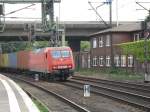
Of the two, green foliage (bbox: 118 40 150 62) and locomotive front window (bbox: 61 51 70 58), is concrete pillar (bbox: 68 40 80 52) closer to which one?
green foliage (bbox: 118 40 150 62)

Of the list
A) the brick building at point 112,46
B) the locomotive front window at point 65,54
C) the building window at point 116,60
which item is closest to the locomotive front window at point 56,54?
the locomotive front window at point 65,54

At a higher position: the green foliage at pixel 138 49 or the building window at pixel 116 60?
the green foliage at pixel 138 49

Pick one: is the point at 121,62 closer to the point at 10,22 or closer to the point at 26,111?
the point at 10,22

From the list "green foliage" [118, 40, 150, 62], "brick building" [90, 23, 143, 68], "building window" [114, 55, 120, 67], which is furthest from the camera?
"building window" [114, 55, 120, 67]

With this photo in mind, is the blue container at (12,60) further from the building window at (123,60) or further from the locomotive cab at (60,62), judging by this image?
the locomotive cab at (60,62)

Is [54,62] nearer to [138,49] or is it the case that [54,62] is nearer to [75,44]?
[138,49]

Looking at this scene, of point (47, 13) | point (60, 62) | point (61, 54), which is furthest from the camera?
point (47, 13)

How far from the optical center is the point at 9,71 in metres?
79.4

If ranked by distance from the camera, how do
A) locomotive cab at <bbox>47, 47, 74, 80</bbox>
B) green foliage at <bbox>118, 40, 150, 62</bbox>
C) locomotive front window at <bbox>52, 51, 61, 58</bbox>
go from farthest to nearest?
green foliage at <bbox>118, 40, 150, 62</bbox> < locomotive front window at <bbox>52, 51, 61, 58</bbox> < locomotive cab at <bbox>47, 47, 74, 80</bbox>

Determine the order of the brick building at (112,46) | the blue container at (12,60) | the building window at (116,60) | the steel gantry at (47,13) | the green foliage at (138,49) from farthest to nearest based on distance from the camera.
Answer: the blue container at (12,60)
the building window at (116,60)
the brick building at (112,46)
the steel gantry at (47,13)
the green foliage at (138,49)

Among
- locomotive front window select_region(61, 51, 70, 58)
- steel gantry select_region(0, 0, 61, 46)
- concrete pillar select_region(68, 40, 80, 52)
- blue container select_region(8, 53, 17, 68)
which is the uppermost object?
steel gantry select_region(0, 0, 61, 46)

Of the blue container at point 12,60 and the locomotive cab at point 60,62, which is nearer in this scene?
the locomotive cab at point 60,62

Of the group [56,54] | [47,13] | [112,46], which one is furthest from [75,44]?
[56,54]

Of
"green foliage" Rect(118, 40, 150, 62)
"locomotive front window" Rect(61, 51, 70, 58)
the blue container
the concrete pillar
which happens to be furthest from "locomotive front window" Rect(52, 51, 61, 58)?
the concrete pillar
